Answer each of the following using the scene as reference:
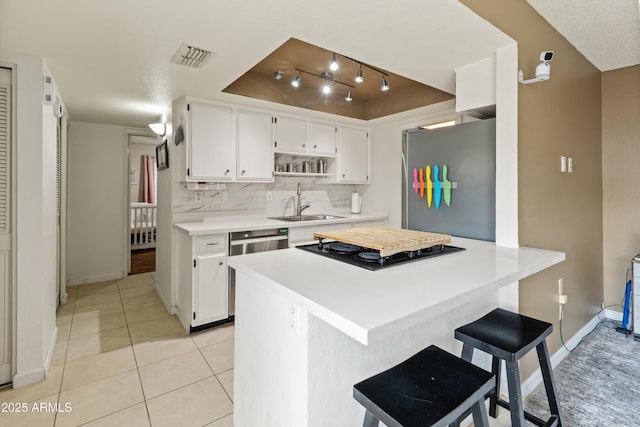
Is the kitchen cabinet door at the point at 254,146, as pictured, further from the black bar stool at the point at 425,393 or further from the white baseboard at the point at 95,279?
the white baseboard at the point at 95,279

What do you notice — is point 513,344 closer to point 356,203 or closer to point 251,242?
point 251,242

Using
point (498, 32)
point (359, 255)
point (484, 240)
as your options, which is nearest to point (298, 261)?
point (359, 255)

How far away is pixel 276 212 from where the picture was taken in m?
3.90

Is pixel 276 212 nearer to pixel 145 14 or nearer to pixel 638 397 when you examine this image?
pixel 145 14

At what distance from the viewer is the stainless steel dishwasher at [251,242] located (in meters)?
2.92

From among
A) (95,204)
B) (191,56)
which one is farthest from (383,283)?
(95,204)

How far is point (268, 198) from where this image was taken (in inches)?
151

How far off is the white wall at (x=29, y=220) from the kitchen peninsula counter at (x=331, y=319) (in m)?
1.58

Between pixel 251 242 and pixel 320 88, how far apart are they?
197 cm

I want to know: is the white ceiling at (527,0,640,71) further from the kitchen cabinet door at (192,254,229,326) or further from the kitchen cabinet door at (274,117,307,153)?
the kitchen cabinet door at (192,254,229,326)

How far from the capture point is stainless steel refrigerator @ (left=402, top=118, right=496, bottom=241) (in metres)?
1.99

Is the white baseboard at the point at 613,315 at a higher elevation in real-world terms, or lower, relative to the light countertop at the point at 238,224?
lower

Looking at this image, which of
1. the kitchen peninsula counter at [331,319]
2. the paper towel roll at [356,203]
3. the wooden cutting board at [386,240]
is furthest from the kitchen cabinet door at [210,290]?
the paper towel roll at [356,203]

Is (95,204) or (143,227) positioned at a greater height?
(95,204)
